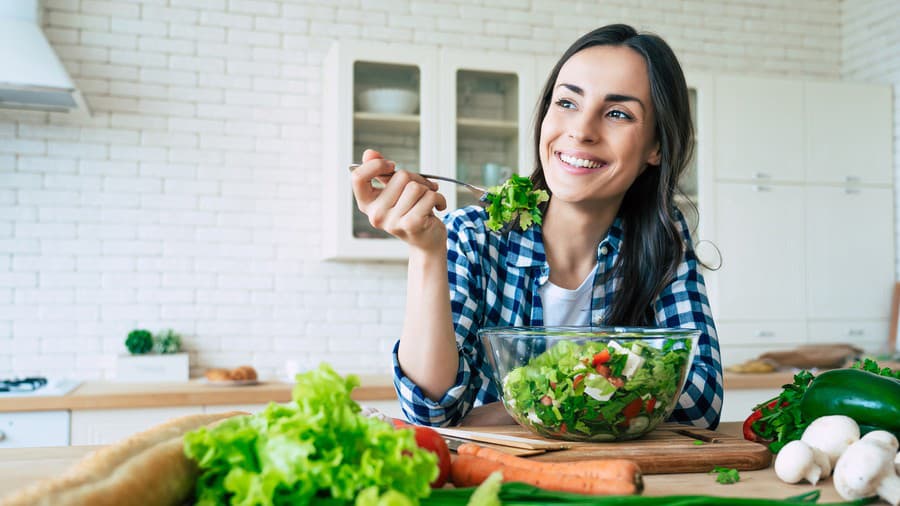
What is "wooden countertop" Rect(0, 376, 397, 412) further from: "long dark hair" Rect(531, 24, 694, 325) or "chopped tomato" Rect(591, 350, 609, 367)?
"chopped tomato" Rect(591, 350, 609, 367)

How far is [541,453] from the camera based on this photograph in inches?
44.9

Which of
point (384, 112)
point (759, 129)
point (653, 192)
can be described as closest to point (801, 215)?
point (759, 129)

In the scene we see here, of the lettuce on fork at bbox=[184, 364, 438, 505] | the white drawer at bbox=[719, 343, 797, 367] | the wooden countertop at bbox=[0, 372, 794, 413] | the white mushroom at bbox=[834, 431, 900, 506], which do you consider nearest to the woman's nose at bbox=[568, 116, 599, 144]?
the white mushroom at bbox=[834, 431, 900, 506]

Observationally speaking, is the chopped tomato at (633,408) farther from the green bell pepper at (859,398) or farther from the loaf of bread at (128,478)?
the loaf of bread at (128,478)

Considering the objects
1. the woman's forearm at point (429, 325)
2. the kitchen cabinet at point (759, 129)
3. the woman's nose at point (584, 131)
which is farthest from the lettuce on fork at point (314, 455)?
the kitchen cabinet at point (759, 129)

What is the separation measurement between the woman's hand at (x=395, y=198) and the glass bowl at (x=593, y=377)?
0.23 m

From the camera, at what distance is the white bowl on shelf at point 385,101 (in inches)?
140

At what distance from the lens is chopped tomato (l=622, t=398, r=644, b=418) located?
1.19m

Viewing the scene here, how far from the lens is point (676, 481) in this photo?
1.05 metres

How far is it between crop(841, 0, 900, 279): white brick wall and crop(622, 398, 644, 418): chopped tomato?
12.1 ft

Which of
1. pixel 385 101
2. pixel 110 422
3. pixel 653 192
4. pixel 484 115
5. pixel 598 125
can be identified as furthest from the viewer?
pixel 484 115

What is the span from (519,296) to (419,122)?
6.45 ft

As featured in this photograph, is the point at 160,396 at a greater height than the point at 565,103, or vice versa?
the point at 565,103

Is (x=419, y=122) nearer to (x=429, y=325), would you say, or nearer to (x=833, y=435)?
(x=429, y=325)
